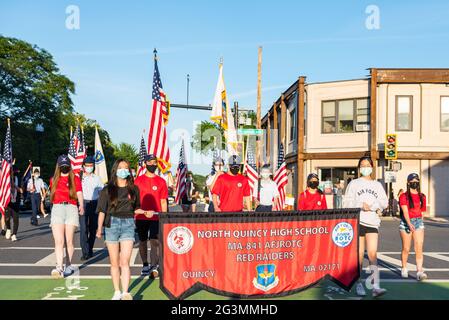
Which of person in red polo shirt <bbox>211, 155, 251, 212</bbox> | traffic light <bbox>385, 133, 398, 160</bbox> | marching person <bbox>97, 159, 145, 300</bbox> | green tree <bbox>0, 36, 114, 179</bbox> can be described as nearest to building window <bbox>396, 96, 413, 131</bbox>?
traffic light <bbox>385, 133, 398, 160</bbox>

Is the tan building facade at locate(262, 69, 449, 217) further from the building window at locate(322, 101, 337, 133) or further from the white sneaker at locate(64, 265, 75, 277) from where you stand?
the white sneaker at locate(64, 265, 75, 277)

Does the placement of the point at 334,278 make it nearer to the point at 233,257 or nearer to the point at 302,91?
the point at 233,257

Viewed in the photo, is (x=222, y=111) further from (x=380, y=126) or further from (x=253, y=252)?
(x=380, y=126)

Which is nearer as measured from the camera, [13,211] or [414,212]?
[414,212]

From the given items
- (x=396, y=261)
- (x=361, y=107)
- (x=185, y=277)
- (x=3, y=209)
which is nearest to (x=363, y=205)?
(x=185, y=277)

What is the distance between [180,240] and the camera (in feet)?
21.8

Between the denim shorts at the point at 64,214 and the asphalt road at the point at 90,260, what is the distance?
100 centimetres

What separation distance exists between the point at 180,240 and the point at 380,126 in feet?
85.6

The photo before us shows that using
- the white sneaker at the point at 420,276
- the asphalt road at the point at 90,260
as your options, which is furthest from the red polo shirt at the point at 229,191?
the white sneaker at the point at 420,276

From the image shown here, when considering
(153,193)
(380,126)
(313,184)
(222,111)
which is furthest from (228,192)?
(380,126)

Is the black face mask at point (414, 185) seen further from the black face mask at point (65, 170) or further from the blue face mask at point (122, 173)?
the black face mask at point (65, 170)

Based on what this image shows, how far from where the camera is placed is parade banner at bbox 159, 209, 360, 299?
665 cm

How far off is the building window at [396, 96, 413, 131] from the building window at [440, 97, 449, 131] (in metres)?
1.77
